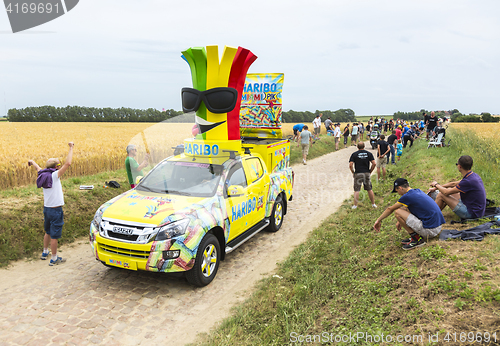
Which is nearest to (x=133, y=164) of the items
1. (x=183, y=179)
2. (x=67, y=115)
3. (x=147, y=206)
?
(x=183, y=179)

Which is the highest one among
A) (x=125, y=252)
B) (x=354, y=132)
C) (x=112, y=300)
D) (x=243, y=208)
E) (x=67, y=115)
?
(x=67, y=115)

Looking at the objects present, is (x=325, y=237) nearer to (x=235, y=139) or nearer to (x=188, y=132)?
(x=235, y=139)

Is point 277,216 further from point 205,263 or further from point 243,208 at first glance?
point 205,263

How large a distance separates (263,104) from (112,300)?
675 cm

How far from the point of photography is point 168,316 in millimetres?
4516

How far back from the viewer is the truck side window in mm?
6145

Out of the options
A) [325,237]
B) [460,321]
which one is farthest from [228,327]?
[325,237]

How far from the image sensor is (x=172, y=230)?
474 centimetres

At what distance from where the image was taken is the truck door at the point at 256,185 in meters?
6.77

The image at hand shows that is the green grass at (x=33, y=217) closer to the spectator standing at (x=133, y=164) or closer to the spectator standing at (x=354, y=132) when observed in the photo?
the spectator standing at (x=133, y=164)

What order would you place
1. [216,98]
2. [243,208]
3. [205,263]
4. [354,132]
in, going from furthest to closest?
[354,132]
[216,98]
[243,208]
[205,263]

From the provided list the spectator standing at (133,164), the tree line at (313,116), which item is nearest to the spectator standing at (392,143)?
the spectator standing at (133,164)

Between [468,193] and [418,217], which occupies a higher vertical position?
[468,193]

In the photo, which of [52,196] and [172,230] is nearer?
[172,230]
